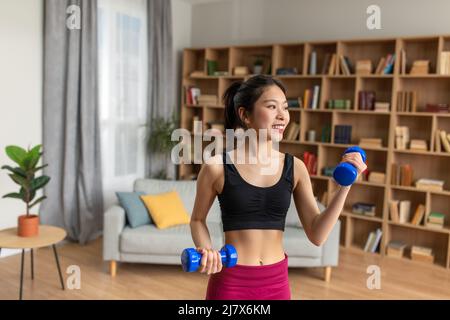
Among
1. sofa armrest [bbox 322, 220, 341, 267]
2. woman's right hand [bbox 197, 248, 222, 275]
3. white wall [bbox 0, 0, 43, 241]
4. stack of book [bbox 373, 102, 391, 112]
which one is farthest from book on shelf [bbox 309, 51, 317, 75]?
woman's right hand [bbox 197, 248, 222, 275]

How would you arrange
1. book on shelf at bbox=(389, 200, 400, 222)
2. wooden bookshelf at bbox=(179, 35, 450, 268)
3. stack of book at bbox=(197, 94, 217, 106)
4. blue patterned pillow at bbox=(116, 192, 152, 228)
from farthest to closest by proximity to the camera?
stack of book at bbox=(197, 94, 217, 106)
book on shelf at bbox=(389, 200, 400, 222)
wooden bookshelf at bbox=(179, 35, 450, 268)
blue patterned pillow at bbox=(116, 192, 152, 228)

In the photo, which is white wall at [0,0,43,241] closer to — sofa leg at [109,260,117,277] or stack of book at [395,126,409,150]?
sofa leg at [109,260,117,277]

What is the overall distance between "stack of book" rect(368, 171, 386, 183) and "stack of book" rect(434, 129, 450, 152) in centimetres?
53

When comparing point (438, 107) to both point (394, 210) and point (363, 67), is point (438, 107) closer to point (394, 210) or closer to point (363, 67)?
point (363, 67)

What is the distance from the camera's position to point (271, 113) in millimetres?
1337

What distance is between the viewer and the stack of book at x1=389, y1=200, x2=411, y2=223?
4289mm

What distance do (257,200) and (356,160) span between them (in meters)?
0.30

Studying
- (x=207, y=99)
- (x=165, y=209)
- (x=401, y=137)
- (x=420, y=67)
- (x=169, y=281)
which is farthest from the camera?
(x=207, y=99)

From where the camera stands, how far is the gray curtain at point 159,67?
5012 mm

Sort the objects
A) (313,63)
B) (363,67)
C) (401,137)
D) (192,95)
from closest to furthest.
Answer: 1. (401,137)
2. (363,67)
3. (313,63)
4. (192,95)

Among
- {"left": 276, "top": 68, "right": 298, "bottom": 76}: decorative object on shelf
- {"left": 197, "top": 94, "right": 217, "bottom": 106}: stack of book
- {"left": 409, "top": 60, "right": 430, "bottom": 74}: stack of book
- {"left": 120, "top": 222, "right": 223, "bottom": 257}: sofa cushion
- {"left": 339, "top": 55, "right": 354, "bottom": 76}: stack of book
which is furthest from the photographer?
{"left": 197, "top": 94, "right": 217, "bottom": 106}: stack of book

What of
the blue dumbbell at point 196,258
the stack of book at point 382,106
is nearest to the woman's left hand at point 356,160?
the blue dumbbell at point 196,258

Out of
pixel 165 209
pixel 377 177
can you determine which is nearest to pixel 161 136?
pixel 165 209
